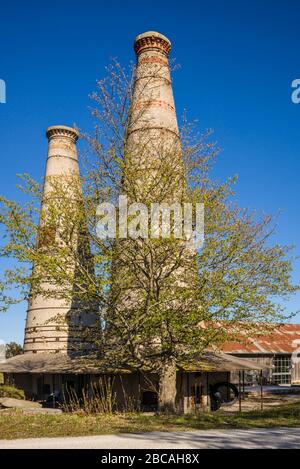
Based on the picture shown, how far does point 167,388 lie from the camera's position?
15.3m

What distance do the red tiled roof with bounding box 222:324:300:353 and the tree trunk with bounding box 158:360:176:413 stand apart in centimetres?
1862

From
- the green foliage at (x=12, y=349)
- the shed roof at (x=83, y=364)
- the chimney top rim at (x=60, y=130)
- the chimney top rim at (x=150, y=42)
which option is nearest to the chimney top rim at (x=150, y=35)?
the chimney top rim at (x=150, y=42)

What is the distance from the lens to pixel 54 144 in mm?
29469

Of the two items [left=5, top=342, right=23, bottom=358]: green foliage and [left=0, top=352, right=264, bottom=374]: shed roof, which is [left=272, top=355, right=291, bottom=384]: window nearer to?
[left=0, top=352, right=264, bottom=374]: shed roof

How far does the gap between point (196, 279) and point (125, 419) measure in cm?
474

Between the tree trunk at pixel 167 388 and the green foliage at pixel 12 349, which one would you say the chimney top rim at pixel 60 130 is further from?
the green foliage at pixel 12 349

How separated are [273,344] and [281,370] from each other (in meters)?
2.10

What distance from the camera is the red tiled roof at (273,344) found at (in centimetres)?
3474

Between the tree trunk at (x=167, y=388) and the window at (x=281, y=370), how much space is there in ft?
76.4

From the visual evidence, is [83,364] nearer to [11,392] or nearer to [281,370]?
[11,392]

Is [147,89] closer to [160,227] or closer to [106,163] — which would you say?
[106,163]

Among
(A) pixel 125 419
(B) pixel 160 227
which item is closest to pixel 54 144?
(B) pixel 160 227

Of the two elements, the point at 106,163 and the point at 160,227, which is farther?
the point at 106,163
